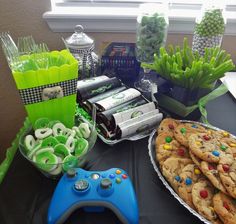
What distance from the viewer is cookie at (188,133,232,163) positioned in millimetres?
521

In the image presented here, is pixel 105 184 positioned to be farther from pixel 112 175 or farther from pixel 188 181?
pixel 188 181

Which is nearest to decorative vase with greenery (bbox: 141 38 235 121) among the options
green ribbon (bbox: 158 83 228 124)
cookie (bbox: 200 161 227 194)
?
green ribbon (bbox: 158 83 228 124)

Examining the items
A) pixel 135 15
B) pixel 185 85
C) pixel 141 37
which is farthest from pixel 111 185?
pixel 135 15

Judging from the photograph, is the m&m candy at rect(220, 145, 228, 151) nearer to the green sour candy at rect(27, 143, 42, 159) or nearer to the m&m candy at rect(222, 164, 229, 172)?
the m&m candy at rect(222, 164, 229, 172)

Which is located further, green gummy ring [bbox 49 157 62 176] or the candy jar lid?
the candy jar lid

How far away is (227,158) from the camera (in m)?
0.52

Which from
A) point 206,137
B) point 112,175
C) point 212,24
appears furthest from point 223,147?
point 212,24

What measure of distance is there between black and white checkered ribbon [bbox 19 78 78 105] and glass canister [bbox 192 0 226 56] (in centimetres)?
49

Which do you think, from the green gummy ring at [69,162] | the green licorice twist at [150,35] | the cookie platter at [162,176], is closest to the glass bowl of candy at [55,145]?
the green gummy ring at [69,162]

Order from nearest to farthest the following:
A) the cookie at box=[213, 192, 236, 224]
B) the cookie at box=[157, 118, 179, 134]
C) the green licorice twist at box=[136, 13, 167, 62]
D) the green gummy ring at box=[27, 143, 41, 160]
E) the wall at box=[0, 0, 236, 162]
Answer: the cookie at box=[213, 192, 236, 224] < the green gummy ring at box=[27, 143, 41, 160] < the cookie at box=[157, 118, 179, 134] < the green licorice twist at box=[136, 13, 167, 62] < the wall at box=[0, 0, 236, 162]

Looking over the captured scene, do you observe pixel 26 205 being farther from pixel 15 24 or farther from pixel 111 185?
pixel 15 24

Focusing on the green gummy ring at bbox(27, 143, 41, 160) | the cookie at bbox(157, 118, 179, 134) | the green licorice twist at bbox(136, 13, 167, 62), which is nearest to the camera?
the green gummy ring at bbox(27, 143, 41, 160)

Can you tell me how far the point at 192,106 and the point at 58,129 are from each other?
37 cm

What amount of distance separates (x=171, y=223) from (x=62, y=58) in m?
0.44
